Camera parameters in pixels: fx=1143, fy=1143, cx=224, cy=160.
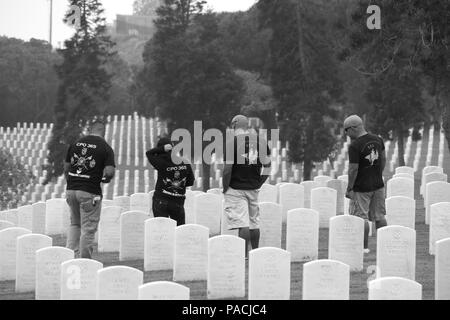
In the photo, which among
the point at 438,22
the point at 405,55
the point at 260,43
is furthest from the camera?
the point at 260,43

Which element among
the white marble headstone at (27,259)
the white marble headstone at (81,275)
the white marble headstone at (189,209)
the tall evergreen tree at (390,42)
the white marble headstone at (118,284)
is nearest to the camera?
the white marble headstone at (118,284)

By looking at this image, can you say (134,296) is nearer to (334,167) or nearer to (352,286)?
(352,286)

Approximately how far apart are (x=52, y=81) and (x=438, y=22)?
177 ft

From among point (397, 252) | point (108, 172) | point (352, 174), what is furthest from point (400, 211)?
point (108, 172)

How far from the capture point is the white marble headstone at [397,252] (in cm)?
1341

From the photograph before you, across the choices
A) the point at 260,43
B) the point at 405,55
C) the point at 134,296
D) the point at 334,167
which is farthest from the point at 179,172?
the point at 260,43

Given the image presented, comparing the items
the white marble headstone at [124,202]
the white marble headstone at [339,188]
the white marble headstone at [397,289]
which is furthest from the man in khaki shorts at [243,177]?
the white marble headstone at [339,188]

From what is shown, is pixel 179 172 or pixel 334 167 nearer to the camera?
pixel 179 172

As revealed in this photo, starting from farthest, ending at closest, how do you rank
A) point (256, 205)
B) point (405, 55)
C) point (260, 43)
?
point (260, 43), point (405, 55), point (256, 205)

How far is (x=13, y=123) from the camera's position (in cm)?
7475

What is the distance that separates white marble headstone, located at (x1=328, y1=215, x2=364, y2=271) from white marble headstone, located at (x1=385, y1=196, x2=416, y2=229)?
3.04 meters

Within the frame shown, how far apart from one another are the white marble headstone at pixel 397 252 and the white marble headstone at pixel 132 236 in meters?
4.17

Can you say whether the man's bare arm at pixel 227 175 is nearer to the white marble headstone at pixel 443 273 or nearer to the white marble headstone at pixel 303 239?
the white marble headstone at pixel 303 239

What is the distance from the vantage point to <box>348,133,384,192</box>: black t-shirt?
14977 millimetres
